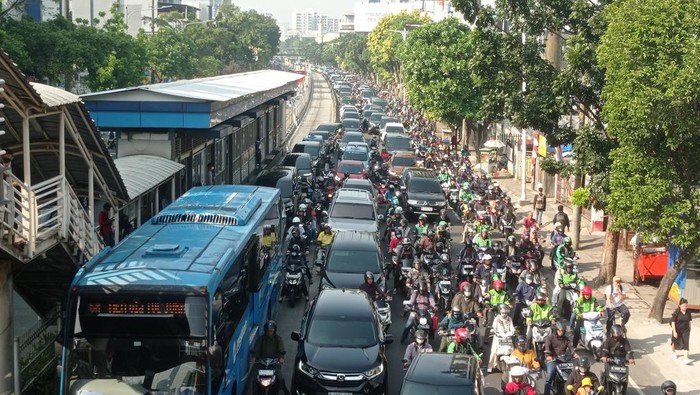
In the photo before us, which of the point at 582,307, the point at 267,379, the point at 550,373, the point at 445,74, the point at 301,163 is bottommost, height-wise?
the point at 550,373

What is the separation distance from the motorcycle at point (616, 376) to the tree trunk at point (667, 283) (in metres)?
5.30

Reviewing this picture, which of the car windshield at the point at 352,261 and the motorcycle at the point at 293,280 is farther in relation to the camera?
the motorcycle at the point at 293,280

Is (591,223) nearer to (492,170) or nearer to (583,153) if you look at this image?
(583,153)

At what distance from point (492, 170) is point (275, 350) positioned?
100ft

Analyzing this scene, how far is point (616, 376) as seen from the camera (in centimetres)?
1417

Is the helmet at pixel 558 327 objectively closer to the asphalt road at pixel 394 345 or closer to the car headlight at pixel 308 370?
the asphalt road at pixel 394 345

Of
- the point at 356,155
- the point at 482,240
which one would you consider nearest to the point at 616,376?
the point at 482,240

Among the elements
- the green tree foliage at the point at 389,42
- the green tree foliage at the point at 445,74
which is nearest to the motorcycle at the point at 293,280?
the green tree foliage at the point at 445,74

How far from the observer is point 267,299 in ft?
56.1

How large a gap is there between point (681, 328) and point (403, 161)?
2321 centimetres

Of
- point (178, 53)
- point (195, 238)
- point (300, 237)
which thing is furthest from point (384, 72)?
point (195, 238)

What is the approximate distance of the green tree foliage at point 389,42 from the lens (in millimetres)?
94812

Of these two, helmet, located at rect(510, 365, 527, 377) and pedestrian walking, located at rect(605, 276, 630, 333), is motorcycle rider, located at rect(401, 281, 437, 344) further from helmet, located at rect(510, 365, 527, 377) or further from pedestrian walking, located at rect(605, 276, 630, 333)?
helmet, located at rect(510, 365, 527, 377)

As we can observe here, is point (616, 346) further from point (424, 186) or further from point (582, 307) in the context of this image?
point (424, 186)
